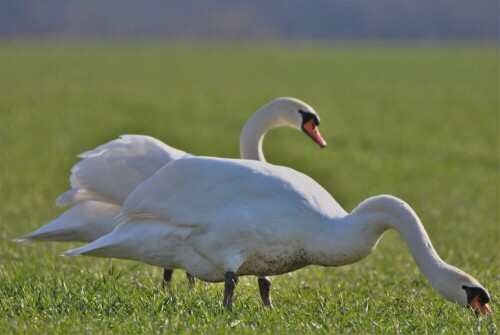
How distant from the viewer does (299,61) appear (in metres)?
66.4

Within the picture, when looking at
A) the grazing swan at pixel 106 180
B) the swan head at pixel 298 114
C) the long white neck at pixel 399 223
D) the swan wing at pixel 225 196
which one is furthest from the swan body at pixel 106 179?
the long white neck at pixel 399 223

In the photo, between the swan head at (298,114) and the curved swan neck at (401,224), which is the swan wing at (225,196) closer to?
the curved swan neck at (401,224)

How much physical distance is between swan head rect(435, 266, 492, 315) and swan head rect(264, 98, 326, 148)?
265 centimetres

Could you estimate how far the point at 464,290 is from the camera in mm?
5762

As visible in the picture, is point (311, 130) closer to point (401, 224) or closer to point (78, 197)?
point (78, 197)

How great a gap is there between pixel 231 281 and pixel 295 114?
101 inches

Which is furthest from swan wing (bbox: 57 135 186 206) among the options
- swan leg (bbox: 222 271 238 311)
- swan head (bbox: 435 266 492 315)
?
swan head (bbox: 435 266 492 315)

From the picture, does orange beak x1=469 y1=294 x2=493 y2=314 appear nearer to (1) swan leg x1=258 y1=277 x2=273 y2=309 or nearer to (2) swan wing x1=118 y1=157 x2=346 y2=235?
(2) swan wing x1=118 y1=157 x2=346 y2=235

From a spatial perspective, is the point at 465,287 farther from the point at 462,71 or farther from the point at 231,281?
the point at 462,71

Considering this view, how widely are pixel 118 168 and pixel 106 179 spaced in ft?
0.52

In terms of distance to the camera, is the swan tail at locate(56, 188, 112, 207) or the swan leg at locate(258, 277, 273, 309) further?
the swan tail at locate(56, 188, 112, 207)

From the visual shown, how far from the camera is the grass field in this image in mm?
5836

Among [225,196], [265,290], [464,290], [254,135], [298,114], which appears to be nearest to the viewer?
[464,290]

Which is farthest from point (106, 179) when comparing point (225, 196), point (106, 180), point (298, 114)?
point (225, 196)
